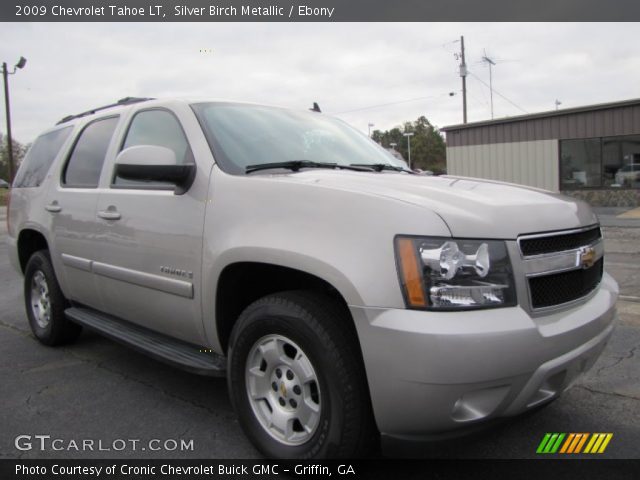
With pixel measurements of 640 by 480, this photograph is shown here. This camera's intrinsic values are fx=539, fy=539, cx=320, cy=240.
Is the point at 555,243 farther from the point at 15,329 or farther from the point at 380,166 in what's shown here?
the point at 15,329

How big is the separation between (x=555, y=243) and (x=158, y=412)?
7.89 ft

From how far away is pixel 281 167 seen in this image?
115 inches

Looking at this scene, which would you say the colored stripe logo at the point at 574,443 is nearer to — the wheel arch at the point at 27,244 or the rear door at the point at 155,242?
the rear door at the point at 155,242

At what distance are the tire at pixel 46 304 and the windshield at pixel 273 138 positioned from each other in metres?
2.18

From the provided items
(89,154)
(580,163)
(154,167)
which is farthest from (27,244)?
(580,163)

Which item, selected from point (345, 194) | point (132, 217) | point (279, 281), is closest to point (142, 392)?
point (132, 217)

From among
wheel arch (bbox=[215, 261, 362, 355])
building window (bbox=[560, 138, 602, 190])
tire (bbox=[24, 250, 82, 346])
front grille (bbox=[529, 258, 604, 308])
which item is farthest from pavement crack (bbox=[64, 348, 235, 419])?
building window (bbox=[560, 138, 602, 190])

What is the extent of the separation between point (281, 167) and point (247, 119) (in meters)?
0.56

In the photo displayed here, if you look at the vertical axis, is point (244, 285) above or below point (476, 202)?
below

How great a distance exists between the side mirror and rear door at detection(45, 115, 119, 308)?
3.10 feet

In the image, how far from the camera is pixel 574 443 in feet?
8.94

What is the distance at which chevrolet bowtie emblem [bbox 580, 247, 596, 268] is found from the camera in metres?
2.40

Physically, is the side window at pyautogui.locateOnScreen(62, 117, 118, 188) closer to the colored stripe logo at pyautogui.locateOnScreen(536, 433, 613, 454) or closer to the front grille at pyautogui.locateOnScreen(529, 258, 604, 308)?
the front grille at pyautogui.locateOnScreen(529, 258, 604, 308)

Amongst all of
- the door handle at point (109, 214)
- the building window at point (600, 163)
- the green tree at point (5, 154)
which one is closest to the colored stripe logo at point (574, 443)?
the door handle at point (109, 214)
